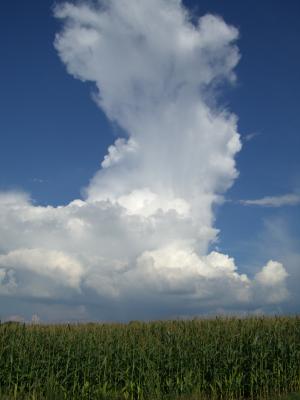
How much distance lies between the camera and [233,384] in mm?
20109

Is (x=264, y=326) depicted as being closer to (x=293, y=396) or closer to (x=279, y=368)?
(x=279, y=368)

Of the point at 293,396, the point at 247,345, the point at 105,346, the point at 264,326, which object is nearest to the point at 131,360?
the point at 105,346

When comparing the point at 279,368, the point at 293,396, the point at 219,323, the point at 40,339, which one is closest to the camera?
the point at 293,396

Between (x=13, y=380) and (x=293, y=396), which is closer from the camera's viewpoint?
(x=293, y=396)

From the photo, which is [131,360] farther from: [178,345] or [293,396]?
[293,396]

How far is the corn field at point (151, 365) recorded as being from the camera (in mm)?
19375

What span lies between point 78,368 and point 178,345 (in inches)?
170

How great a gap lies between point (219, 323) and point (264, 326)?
252 cm

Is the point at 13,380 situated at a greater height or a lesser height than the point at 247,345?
lesser

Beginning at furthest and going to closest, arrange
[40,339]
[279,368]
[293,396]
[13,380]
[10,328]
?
[10,328]
[40,339]
[279,368]
[13,380]
[293,396]

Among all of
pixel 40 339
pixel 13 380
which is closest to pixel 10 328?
pixel 40 339

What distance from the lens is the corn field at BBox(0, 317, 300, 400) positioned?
763 inches

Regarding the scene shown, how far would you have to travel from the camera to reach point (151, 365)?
67.3 ft

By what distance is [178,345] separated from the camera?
71.4 ft
